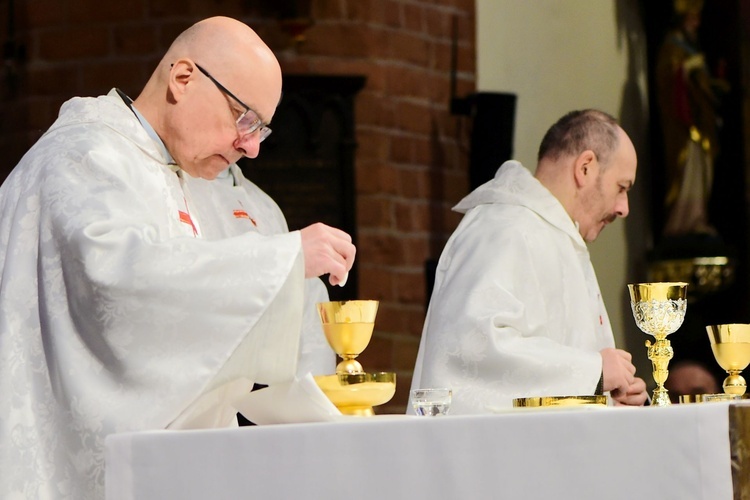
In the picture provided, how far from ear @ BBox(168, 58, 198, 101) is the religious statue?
4.64 metres

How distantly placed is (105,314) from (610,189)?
247 centimetres

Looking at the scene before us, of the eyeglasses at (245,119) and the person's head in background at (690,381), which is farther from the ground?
the eyeglasses at (245,119)

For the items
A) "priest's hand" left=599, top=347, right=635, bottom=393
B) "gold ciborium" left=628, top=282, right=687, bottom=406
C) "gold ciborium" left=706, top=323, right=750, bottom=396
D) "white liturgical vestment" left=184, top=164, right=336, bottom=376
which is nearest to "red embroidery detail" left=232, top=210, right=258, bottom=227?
"white liturgical vestment" left=184, top=164, right=336, bottom=376

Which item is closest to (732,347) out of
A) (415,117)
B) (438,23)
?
(415,117)

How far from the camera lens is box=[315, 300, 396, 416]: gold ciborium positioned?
2770 millimetres

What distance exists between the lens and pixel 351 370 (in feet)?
9.48

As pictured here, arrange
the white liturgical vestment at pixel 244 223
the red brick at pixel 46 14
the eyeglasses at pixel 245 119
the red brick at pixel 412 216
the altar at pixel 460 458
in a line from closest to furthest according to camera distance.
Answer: the altar at pixel 460 458 < the eyeglasses at pixel 245 119 < the white liturgical vestment at pixel 244 223 < the red brick at pixel 46 14 < the red brick at pixel 412 216

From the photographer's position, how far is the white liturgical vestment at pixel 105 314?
2.73 metres

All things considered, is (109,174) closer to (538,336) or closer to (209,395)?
(209,395)

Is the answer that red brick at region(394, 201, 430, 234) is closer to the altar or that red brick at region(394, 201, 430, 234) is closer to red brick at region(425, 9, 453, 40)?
red brick at region(425, 9, 453, 40)

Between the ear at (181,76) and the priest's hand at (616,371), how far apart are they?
5.14ft

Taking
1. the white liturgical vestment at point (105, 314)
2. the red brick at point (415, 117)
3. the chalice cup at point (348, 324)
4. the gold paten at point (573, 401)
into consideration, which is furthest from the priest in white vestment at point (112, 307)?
the red brick at point (415, 117)

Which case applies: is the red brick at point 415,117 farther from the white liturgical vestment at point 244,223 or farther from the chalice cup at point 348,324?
the chalice cup at point 348,324

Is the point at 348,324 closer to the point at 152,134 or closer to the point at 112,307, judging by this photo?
the point at 112,307
